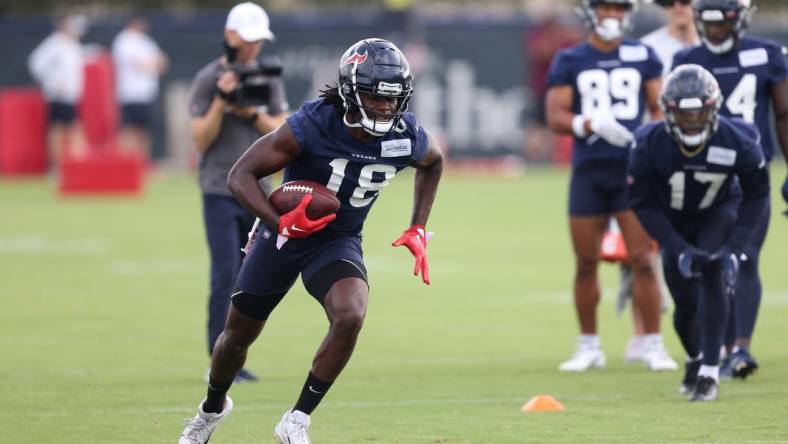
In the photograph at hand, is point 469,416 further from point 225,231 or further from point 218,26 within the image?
point 218,26

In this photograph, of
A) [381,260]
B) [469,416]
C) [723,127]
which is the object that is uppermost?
[723,127]

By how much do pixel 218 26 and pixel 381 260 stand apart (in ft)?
33.8

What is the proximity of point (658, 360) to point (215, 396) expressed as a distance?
138 inches

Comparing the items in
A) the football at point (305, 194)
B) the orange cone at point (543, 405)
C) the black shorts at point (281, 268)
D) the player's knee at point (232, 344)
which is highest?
the football at point (305, 194)

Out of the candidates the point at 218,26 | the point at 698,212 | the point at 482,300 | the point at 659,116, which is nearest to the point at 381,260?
the point at 482,300

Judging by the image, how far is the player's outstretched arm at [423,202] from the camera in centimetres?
775

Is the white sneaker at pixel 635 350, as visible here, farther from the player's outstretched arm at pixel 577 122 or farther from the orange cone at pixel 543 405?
the orange cone at pixel 543 405

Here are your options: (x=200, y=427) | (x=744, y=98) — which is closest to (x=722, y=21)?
(x=744, y=98)

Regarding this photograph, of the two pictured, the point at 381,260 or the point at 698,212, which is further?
the point at 381,260

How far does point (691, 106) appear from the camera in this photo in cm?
858

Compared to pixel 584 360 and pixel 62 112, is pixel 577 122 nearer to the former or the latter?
pixel 584 360

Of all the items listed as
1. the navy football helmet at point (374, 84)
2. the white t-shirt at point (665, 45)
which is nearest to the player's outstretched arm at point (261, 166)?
the navy football helmet at point (374, 84)

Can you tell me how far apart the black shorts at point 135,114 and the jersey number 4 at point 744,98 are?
16.3 meters

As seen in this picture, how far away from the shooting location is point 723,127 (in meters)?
8.82
